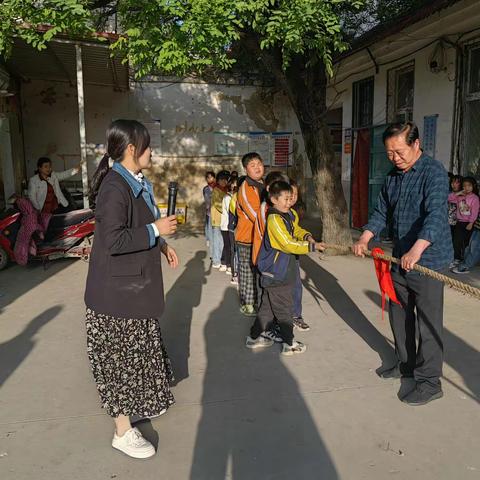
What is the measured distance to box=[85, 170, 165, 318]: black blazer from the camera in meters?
2.29

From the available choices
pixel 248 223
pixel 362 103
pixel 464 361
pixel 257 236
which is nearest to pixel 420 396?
pixel 464 361

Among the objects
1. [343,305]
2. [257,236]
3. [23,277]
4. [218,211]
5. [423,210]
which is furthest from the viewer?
[218,211]

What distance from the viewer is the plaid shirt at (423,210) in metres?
2.78

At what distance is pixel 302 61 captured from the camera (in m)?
7.64

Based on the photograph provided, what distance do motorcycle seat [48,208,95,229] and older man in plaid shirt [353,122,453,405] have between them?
5.19 m

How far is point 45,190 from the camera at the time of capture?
23.7 ft

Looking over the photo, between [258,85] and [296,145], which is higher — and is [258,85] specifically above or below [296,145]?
above

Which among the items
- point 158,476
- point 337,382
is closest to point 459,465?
point 337,382

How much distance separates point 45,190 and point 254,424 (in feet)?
18.4

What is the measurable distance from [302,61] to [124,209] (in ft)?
20.1

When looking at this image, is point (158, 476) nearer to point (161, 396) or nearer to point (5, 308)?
point (161, 396)

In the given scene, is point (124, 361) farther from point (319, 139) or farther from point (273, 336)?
point (319, 139)

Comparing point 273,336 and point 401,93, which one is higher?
point 401,93

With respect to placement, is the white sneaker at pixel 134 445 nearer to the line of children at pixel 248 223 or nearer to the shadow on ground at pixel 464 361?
the shadow on ground at pixel 464 361
